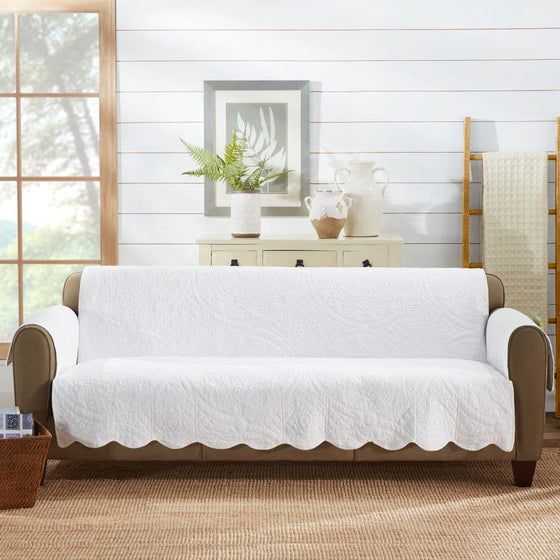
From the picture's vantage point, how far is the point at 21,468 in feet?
9.67

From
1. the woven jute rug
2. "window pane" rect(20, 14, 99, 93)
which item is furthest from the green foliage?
the woven jute rug

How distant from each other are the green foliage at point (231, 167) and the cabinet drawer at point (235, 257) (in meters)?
0.35

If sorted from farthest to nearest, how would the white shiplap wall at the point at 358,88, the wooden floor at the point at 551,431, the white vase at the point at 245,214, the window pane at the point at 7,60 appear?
the window pane at the point at 7,60
the white shiplap wall at the point at 358,88
the white vase at the point at 245,214
the wooden floor at the point at 551,431

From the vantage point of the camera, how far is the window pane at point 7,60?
16.4 ft

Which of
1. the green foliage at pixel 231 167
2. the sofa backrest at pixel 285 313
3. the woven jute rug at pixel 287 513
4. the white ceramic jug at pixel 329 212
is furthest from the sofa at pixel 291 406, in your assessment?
the green foliage at pixel 231 167

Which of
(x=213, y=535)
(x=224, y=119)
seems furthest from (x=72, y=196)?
(x=213, y=535)

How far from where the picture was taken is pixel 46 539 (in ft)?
8.93

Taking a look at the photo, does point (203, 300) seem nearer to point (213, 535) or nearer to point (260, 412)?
point (260, 412)

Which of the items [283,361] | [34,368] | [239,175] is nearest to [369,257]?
[239,175]

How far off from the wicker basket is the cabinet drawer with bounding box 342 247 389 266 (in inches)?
74.9

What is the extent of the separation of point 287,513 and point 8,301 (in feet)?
9.21

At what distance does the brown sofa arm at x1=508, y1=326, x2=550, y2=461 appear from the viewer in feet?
10.2

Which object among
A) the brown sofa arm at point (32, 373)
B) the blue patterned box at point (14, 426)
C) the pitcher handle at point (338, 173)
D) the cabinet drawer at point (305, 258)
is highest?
the pitcher handle at point (338, 173)

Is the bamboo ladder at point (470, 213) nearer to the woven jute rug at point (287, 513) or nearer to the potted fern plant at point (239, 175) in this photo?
the potted fern plant at point (239, 175)
